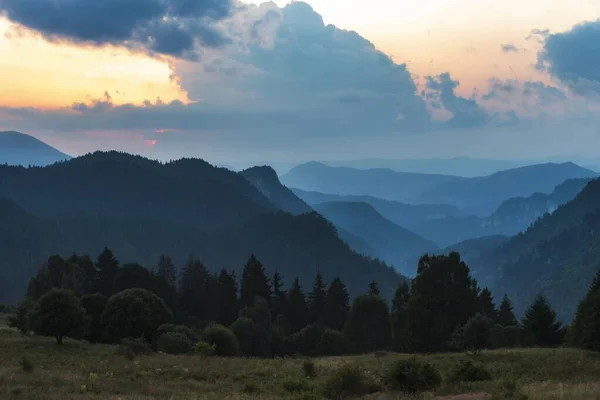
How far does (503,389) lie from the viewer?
1778cm

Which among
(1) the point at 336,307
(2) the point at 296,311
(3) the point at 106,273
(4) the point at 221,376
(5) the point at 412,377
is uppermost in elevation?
(3) the point at 106,273

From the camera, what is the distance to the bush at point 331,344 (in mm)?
69812

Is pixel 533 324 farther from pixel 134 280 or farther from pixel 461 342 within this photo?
pixel 134 280

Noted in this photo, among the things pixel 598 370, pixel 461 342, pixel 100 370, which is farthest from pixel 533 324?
pixel 100 370

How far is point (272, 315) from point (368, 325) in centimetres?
2363

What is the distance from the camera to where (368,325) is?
7481 centimetres

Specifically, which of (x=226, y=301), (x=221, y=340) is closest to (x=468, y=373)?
(x=221, y=340)

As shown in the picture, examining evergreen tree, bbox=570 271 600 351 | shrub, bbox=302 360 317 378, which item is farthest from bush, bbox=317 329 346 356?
shrub, bbox=302 360 317 378

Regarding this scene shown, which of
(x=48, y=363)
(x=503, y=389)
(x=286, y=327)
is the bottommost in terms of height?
(x=286, y=327)

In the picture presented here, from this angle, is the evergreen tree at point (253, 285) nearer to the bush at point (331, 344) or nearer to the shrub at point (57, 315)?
the bush at point (331, 344)

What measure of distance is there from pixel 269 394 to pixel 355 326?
53.1 metres

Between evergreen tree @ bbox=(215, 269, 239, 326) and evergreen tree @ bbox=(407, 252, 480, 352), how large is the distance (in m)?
40.2

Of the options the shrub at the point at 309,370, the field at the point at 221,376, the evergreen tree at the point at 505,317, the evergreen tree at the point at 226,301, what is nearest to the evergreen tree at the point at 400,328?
the evergreen tree at the point at 505,317

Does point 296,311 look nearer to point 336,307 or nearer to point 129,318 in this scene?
point 336,307
